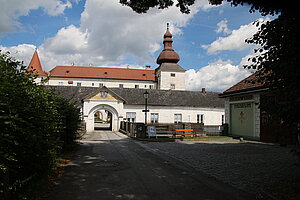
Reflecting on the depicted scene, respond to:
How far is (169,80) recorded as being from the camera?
5969cm

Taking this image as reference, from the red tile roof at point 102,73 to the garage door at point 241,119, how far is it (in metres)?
47.0

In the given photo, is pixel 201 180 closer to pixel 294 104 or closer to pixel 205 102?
pixel 294 104

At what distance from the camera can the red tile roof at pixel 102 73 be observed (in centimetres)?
6431

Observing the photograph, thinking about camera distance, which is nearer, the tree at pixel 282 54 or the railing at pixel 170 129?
the tree at pixel 282 54

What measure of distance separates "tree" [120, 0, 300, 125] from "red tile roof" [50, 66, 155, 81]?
61451 mm

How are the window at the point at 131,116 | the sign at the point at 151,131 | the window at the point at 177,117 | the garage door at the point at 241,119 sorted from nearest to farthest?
the garage door at the point at 241,119
the sign at the point at 151,131
the window at the point at 131,116
the window at the point at 177,117

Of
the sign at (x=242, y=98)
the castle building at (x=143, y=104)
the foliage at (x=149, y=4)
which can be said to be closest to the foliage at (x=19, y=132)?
the foliage at (x=149, y=4)

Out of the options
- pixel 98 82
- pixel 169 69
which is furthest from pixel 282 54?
pixel 98 82

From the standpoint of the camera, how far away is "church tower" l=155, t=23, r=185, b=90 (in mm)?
59344

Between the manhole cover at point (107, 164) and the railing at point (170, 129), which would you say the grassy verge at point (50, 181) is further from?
the railing at point (170, 129)

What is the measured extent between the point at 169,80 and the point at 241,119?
1580 inches

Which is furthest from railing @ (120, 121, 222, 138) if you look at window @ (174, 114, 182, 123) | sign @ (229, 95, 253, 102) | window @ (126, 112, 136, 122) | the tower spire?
the tower spire

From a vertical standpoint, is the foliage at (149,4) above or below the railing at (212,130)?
above

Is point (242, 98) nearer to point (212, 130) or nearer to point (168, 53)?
point (212, 130)
